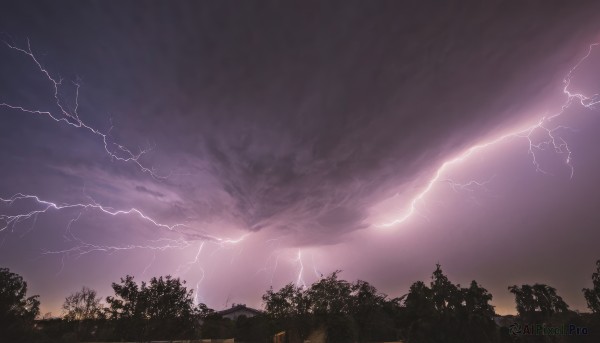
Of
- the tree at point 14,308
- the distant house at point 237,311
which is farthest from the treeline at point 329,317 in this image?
the distant house at point 237,311

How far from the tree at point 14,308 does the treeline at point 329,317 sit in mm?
45

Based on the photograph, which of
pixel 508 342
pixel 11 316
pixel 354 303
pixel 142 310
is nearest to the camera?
pixel 11 316

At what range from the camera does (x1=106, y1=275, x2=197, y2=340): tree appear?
2209cm

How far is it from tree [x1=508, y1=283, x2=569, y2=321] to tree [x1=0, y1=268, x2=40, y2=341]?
3757 centimetres

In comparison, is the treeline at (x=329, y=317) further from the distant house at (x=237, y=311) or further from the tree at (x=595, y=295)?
the distant house at (x=237, y=311)

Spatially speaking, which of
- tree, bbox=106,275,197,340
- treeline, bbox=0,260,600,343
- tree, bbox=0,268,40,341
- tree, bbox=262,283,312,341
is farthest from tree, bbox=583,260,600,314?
tree, bbox=0,268,40,341

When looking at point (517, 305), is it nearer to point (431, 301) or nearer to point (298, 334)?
point (431, 301)

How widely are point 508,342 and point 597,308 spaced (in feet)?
23.5

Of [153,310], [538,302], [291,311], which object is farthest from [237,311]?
[538,302]

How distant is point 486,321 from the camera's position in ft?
93.4

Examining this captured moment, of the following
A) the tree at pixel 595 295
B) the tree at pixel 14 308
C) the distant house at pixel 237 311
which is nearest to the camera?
the tree at pixel 14 308

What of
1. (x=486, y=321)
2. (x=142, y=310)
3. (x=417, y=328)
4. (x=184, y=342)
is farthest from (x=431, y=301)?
(x=142, y=310)

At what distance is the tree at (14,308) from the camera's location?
1794 cm

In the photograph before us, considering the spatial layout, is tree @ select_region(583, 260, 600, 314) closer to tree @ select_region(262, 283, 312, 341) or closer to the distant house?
tree @ select_region(262, 283, 312, 341)
